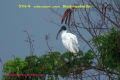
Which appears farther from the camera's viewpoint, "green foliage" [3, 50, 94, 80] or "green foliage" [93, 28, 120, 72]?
"green foliage" [3, 50, 94, 80]

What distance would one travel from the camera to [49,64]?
100 inches

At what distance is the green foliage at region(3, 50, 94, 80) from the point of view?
2.51 m

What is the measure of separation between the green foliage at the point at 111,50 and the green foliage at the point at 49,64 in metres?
0.18

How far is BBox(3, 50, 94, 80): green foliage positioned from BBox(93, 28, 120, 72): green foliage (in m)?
0.18

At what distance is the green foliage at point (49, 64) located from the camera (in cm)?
251

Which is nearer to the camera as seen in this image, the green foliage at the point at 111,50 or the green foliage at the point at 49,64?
the green foliage at the point at 111,50

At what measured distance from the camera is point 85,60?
262 cm

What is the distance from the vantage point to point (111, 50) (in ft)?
7.89

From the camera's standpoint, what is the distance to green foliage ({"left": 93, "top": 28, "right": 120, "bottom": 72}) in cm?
238

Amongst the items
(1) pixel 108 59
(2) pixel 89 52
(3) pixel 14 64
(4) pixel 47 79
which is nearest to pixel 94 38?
(2) pixel 89 52

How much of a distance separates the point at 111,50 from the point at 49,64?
0.53 metres

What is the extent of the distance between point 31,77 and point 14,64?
0.59ft

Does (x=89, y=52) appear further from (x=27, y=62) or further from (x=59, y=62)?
(x=27, y=62)

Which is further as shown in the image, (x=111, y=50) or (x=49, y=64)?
(x=49, y=64)
